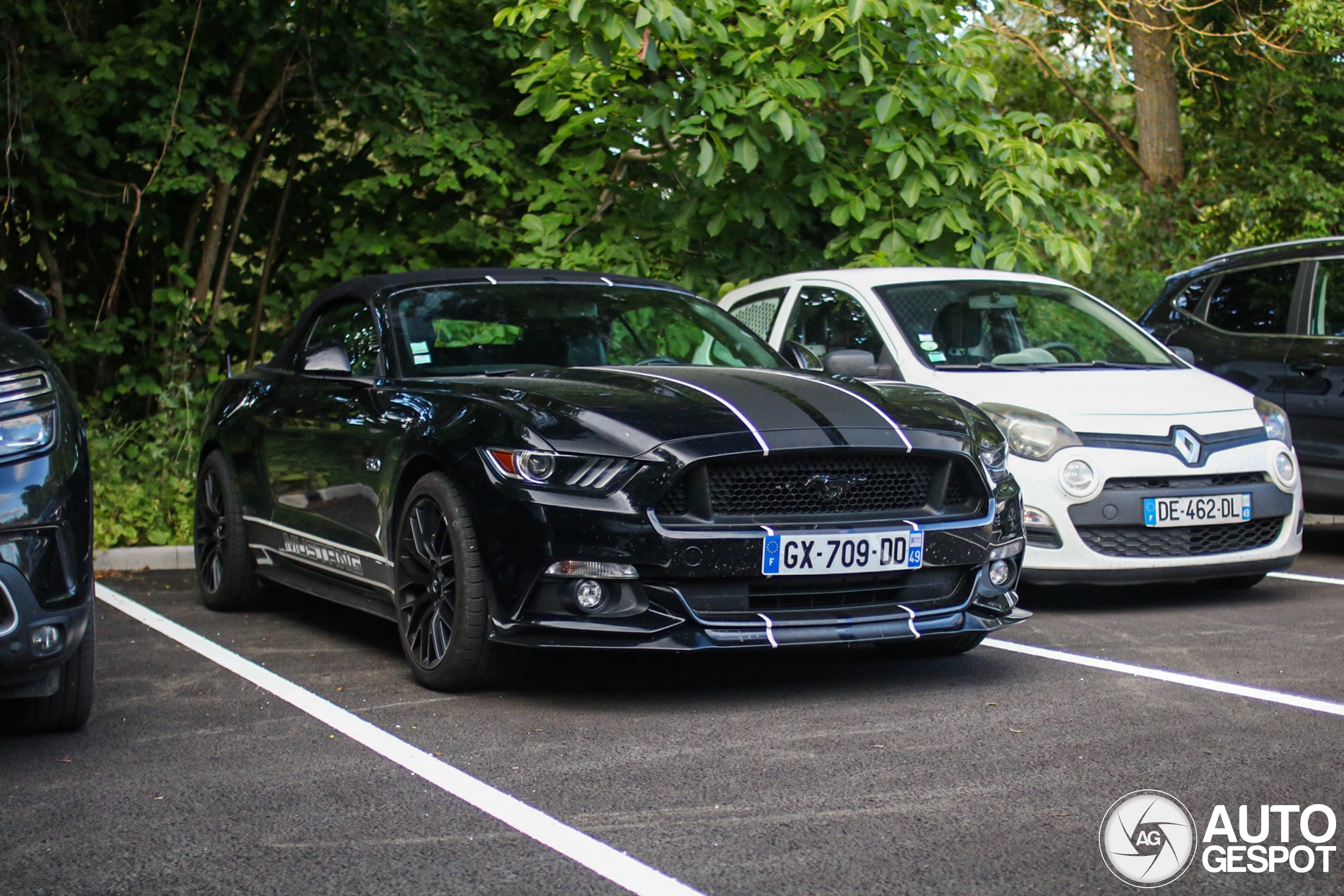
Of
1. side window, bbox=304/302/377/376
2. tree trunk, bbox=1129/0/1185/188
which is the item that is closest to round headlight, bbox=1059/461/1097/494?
side window, bbox=304/302/377/376

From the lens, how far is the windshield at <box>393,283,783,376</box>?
586 centimetres

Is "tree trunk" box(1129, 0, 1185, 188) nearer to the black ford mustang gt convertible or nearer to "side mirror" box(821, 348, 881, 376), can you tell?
"side mirror" box(821, 348, 881, 376)

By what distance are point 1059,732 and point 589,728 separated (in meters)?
1.36

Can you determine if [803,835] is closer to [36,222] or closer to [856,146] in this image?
[856,146]

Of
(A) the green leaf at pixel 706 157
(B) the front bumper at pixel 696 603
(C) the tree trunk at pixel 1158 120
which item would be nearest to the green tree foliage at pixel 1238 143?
(C) the tree trunk at pixel 1158 120

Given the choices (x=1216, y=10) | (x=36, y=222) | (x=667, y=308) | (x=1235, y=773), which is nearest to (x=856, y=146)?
(x=667, y=308)

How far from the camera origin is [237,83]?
11039 mm

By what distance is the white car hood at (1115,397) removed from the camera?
684 cm

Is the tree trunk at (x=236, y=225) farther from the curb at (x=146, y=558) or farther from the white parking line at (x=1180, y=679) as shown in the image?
the white parking line at (x=1180, y=679)

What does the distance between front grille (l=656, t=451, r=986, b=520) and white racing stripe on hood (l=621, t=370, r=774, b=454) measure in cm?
6

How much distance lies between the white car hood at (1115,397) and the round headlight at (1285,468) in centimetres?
19

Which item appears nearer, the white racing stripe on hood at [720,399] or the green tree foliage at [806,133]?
the white racing stripe on hood at [720,399]

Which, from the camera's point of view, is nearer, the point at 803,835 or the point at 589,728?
the point at 803,835

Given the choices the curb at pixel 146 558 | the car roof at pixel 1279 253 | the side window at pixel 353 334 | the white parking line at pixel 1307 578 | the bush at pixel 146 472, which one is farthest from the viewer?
the bush at pixel 146 472
